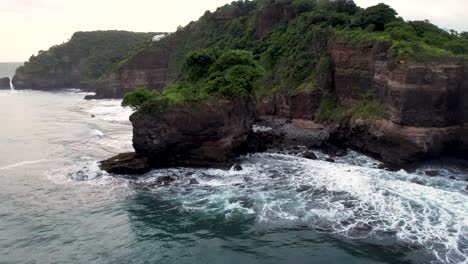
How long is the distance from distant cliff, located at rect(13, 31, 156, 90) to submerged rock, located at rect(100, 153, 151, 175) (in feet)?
296

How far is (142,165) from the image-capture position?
125 ft

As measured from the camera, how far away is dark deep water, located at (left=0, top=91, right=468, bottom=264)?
79.6 feet

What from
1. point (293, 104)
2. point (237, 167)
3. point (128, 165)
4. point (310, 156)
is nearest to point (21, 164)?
point (128, 165)

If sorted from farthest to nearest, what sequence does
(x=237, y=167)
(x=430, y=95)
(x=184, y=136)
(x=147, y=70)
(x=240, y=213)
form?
1. (x=147, y=70)
2. (x=184, y=136)
3. (x=237, y=167)
4. (x=430, y=95)
5. (x=240, y=213)

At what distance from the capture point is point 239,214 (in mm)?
29141

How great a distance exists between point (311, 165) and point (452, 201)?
41.0 feet

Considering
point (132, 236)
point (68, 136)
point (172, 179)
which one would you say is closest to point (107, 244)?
point (132, 236)

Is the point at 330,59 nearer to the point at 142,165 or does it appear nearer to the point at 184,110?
the point at 184,110

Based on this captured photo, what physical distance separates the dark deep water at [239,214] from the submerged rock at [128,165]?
3.26ft

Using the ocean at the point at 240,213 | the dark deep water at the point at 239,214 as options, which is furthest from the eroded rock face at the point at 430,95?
the dark deep water at the point at 239,214

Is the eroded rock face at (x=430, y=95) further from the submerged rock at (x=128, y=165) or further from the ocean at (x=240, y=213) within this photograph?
the submerged rock at (x=128, y=165)

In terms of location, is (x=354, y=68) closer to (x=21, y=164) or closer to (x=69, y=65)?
(x=21, y=164)

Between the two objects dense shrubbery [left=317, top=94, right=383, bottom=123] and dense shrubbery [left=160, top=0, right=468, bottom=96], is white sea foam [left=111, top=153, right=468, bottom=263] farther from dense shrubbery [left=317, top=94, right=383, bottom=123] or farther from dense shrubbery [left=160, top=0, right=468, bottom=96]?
dense shrubbery [left=160, top=0, right=468, bottom=96]

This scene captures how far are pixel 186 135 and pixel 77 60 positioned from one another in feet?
346
